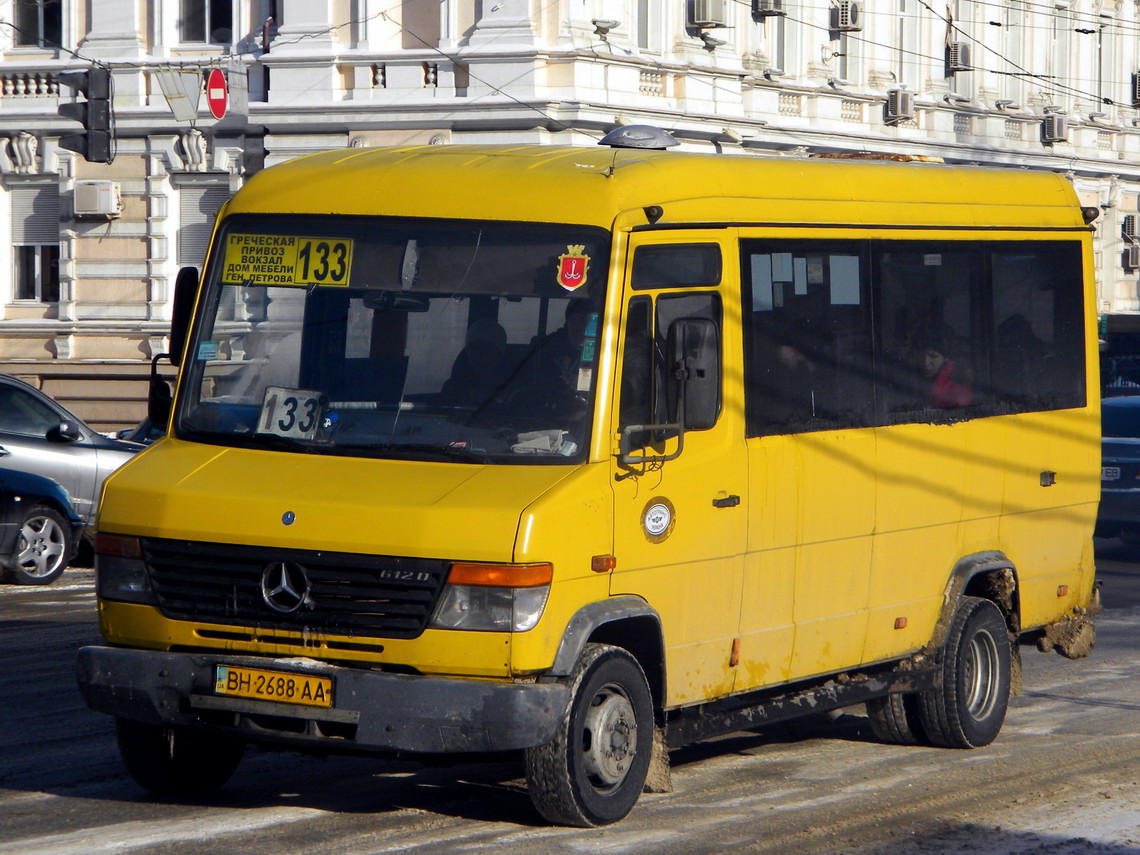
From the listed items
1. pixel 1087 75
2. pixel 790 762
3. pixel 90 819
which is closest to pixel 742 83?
pixel 1087 75

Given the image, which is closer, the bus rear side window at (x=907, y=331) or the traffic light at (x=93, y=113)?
the bus rear side window at (x=907, y=331)

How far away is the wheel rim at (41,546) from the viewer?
1600cm

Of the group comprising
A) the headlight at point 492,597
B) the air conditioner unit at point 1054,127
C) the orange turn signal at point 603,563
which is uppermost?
the air conditioner unit at point 1054,127

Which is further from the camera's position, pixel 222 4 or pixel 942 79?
pixel 942 79

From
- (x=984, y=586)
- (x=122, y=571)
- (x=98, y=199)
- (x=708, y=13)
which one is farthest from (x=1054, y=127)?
(x=122, y=571)

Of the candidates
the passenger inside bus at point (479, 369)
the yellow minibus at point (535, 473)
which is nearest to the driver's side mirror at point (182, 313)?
the yellow minibus at point (535, 473)

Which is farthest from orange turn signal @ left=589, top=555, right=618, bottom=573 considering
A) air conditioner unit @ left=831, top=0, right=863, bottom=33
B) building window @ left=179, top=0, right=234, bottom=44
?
air conditioner unit @ left=831, top=0, right=863, bottom=33

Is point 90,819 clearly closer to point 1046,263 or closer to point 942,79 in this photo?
point 1046,263

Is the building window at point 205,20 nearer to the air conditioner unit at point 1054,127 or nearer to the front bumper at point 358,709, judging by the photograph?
the air conditioner unit at point 1054,127

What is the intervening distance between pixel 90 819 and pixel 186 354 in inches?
75.5

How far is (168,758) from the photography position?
305 inches

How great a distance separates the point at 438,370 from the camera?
7.45 metres

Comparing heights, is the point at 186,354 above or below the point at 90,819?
above

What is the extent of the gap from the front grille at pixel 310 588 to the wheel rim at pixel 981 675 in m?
3.80
